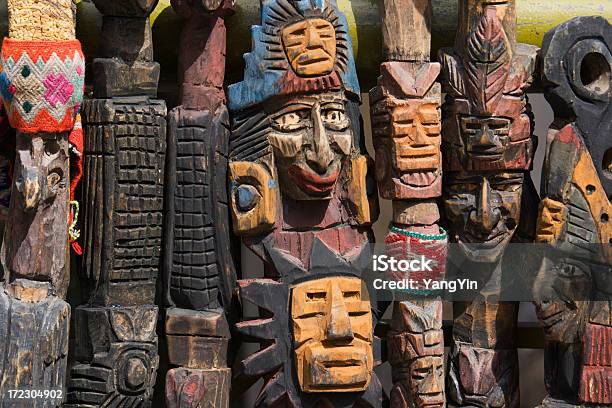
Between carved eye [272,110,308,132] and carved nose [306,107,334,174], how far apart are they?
2.1 inches

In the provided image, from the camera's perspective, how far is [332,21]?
11.7ft

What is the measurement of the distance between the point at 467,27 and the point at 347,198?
1.91ft

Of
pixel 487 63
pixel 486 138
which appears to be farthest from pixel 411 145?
pixel 487 63

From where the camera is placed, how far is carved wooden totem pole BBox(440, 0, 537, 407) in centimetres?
364

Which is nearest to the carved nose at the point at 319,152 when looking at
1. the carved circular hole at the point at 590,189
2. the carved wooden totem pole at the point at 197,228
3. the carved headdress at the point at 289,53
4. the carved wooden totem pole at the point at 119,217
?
the carved headdress at the point at 289,53

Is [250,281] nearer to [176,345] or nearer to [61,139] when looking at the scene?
[176,345]

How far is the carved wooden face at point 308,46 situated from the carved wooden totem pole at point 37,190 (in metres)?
0.57

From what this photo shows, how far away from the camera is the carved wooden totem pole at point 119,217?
11.3 feet

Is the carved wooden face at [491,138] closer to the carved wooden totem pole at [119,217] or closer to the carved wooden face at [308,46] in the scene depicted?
the carved wooden face at [308,46]

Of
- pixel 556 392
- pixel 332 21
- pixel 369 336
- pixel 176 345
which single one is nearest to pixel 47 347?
pixel 176 345

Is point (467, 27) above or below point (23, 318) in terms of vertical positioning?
above

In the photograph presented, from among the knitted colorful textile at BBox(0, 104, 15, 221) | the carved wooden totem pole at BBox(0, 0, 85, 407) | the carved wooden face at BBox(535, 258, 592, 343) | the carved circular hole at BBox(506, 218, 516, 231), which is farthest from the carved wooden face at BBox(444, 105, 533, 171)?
the knitted colorful textile at BBox(0, 104, 15, 221)

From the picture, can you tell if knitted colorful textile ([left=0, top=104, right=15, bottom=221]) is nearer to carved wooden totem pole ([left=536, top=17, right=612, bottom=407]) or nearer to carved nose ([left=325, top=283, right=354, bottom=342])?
carved nose ([left=325, top=283, right=354, bottom=342])

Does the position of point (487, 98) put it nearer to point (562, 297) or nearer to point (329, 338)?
point (562, 297)
